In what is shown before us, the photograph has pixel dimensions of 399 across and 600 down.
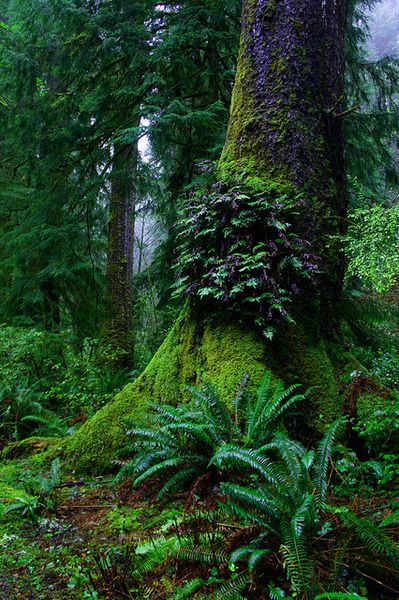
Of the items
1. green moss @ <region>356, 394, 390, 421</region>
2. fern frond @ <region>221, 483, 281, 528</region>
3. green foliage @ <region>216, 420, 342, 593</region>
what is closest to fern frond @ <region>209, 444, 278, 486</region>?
green foliage @ <region>216, 420, 342, 593</region>

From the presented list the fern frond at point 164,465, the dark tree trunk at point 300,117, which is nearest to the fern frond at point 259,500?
the fern frond at point 164,465

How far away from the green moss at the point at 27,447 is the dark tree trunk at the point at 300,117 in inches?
131

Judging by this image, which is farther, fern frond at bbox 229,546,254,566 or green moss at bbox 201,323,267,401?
green moss at bbox 201,323,267,401

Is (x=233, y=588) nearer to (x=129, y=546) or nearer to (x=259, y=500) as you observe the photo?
(x=259, y=500)

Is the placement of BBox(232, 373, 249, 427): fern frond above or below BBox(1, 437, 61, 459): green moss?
above

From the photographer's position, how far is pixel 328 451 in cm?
253

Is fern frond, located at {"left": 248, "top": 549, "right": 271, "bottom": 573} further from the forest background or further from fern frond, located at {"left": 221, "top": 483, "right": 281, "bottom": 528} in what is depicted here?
the forest background

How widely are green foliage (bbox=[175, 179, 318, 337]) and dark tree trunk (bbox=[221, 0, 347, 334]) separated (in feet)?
0.91

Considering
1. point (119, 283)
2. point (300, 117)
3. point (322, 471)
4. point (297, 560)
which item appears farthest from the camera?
point (119, 283)

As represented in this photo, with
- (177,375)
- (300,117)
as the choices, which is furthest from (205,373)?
(300,117)

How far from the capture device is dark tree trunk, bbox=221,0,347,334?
4.21 meters

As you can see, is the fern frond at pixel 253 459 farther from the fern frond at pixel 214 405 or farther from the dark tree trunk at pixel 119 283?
the dark tree trunk at pixel 119 283

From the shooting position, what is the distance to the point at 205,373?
389 centimetres

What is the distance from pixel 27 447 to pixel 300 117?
15.5ft
